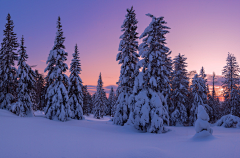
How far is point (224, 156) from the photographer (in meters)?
5.72

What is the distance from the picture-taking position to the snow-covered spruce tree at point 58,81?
20.8 metres

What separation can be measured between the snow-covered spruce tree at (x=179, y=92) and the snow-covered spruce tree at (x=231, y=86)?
9625mm

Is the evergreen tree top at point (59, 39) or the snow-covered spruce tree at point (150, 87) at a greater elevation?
the evergreen tree top at point (59, 39)

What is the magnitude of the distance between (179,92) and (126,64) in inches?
477

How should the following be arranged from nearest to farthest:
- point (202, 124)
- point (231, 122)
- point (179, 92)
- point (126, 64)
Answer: point (202, 124) → point (126, 64) → point (231, 122) → point (179, 92)

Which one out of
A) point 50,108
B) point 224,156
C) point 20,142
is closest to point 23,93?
point 50,108

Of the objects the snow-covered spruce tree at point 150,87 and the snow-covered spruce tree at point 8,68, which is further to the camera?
the snow-covered spruce tree at point 8,68

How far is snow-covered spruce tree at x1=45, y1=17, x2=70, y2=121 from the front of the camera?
20.8 metres

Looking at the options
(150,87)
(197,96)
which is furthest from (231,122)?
(150,87)

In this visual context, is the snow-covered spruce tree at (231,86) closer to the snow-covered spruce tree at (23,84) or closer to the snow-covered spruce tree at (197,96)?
the snow-covered spruce tree at (197,96)

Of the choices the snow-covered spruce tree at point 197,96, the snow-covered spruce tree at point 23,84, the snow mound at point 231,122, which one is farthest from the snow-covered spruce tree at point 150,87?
the snow-covered spruce tree at point 23,84

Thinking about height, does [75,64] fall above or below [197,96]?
above

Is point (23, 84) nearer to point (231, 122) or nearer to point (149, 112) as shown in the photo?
point (149, 112)

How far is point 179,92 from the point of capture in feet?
84.1
